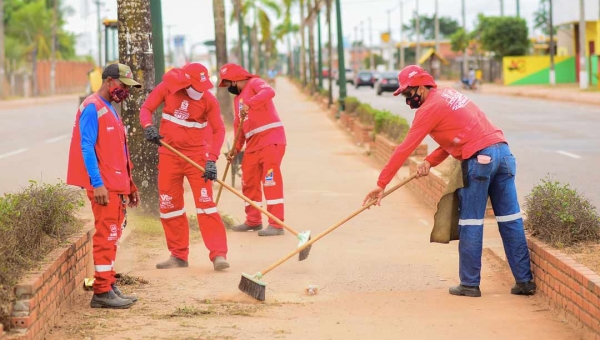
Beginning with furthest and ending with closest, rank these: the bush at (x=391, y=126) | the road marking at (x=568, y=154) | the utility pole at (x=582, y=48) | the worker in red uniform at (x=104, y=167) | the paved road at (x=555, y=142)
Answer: the utility pole at (x=582, y=48), the road marking at (x=568, y=154), the bush at (x=391, y=126), the paved road at (x=555, y=142), the worker in red uniform at (x=104, y=167)

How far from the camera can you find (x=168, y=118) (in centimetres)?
858

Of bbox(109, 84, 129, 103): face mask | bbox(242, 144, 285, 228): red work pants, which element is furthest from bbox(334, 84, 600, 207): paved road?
bbox(109, 84, 129, 103): face mask

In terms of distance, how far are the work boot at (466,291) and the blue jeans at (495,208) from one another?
29 mm

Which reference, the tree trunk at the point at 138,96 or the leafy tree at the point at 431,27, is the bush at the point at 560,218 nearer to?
the tree trunk at the point at 138,96

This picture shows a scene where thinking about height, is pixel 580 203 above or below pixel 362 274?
above

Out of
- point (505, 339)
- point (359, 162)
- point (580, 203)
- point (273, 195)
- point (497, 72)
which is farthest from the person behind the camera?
point (497, 72)

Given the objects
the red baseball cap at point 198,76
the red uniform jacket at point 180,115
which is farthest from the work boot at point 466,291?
the red baseball cap at point 198,76

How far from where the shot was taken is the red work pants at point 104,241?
23.0ft

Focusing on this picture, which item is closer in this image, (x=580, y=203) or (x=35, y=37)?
(x=580, y=203)

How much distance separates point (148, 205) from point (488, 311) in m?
5.08

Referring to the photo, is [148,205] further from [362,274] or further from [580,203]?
[580,203]

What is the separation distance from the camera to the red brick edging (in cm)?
556

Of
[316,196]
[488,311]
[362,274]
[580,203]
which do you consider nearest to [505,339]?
[488,311]

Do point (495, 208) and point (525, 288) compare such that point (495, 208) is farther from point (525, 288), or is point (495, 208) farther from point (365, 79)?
point (365, 79)
